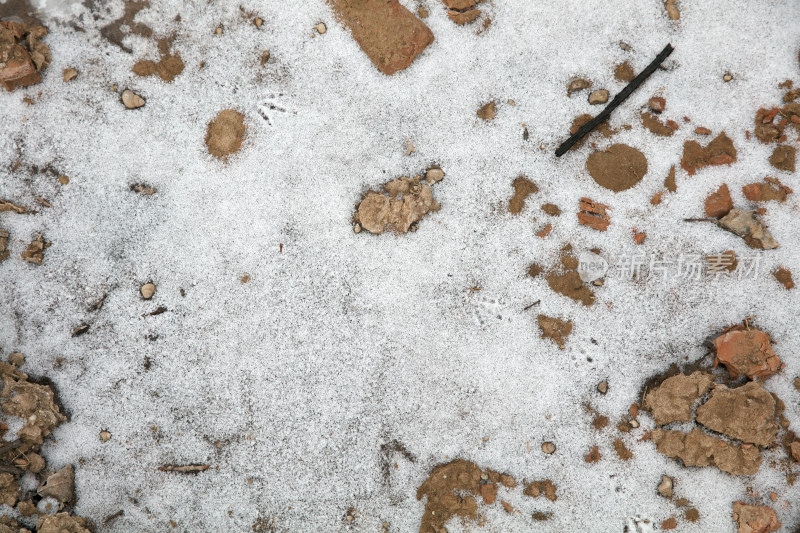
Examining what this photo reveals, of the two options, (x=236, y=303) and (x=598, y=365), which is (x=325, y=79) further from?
(x=598, y=365)

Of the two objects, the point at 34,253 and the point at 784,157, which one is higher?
the point at 784,157

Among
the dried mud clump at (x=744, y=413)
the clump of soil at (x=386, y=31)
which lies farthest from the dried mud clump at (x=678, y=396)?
the clump of soil at (x=386, y=31)

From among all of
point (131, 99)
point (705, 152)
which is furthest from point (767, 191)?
point (131, 99)

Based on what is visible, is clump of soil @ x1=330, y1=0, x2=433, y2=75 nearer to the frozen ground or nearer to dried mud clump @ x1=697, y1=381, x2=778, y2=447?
the frozen ground

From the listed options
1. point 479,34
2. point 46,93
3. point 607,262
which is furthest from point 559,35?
point 46,93

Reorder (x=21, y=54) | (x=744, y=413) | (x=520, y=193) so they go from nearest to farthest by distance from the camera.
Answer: (x=744, y=413)
(x=21, y=54)
(x=520, y=193)

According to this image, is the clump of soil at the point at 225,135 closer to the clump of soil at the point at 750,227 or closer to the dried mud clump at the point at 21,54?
the dried mud clump at the point at 21,54

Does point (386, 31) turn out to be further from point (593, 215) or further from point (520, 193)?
point (593, 215)
